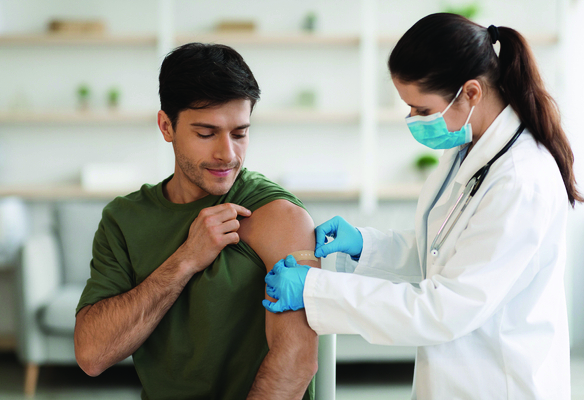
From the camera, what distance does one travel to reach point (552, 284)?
3.58 ft

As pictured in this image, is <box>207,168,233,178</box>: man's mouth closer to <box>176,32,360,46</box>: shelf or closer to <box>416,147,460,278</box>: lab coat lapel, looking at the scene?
<box>416,147,460,278</box>: lab coat lapel

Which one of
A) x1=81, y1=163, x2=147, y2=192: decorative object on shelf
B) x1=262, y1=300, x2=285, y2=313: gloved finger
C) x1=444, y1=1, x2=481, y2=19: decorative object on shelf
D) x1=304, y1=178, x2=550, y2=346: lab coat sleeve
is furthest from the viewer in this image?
x1=81, y1=163, x2=147, y2=192: decorative object on shelf

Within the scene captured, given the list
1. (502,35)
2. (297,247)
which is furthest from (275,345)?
(502,35)

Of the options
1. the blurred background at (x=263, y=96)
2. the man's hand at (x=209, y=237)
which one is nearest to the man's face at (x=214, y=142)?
the man's hand at (x=209, y=237)

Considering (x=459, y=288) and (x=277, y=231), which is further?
(x=277, y=231)

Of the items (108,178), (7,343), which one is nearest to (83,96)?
(108,178)

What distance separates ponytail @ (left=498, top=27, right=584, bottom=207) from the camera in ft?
3.67

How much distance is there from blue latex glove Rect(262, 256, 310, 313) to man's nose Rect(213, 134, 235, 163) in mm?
298

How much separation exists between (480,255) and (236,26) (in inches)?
117

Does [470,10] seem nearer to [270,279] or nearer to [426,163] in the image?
[426,163]

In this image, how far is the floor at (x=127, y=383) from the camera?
8.91 ft

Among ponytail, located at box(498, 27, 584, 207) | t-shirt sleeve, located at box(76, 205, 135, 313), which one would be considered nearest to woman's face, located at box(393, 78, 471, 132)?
ponytail, located at box(498, 27, 584, 207)

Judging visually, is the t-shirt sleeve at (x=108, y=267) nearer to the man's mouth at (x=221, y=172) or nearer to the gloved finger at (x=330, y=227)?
the man's mouth at (x=221, y=172)

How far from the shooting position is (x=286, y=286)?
3.51 ft
